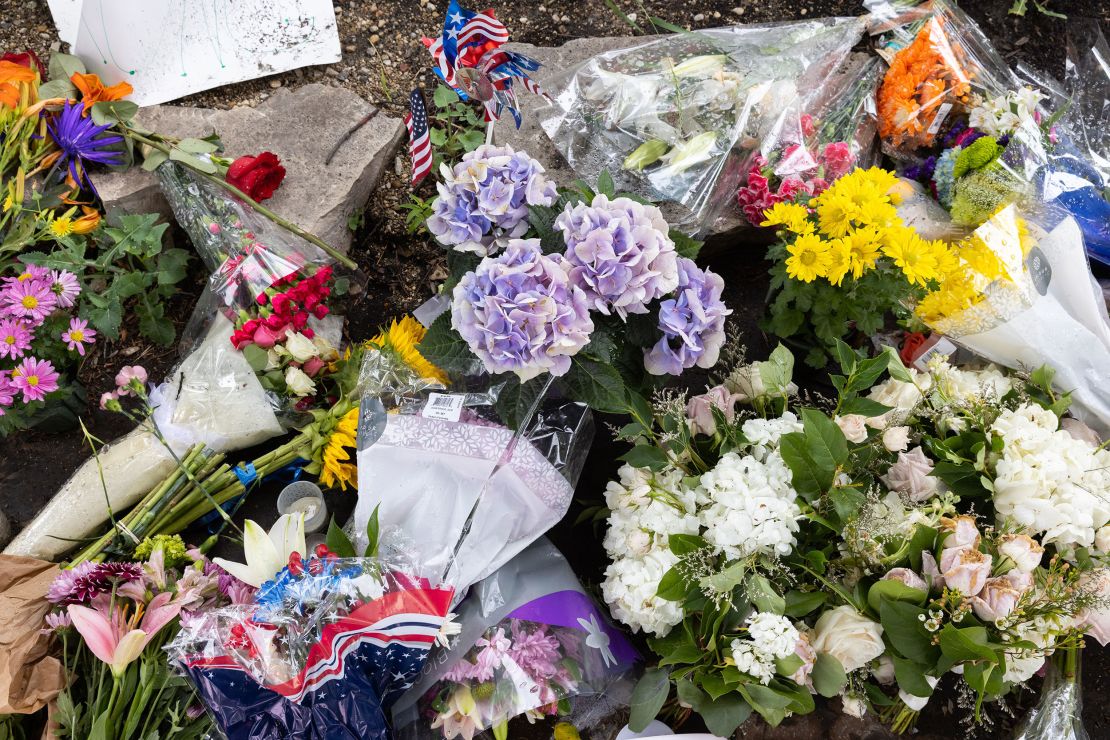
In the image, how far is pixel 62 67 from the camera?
7.38 ft

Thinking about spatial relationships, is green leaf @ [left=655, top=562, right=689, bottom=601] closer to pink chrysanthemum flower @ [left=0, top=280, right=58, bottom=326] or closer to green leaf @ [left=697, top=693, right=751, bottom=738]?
green leaf @ [left=697, top=693, right=751, bottom=738]

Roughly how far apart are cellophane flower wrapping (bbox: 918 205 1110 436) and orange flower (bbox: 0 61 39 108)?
92.0 inches

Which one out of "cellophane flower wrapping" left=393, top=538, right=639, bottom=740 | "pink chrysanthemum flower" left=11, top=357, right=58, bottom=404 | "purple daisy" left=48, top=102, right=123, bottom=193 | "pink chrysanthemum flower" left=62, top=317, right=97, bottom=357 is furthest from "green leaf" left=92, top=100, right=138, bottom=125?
"cellophane flower wrapping" left=393, top=538, right=639, bottom=740

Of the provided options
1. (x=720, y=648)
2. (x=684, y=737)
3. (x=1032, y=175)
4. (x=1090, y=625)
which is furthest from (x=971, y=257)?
(x=684, y=737)

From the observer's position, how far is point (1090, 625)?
4.81 ft

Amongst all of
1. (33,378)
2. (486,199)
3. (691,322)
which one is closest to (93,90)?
(33,378)

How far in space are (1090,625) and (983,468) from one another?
1.10ft

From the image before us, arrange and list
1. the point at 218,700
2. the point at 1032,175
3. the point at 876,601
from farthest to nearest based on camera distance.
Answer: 1. the point at 1032,175
2. the point at 218,700
3. the point at 876,601

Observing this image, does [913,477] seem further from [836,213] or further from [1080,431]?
[836,213]

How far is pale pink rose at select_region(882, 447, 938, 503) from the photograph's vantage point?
1.51 metres

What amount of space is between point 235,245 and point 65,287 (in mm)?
412

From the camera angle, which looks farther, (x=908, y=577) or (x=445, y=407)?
(x=445, y=407)

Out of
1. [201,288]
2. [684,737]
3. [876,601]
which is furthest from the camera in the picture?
[201,288]

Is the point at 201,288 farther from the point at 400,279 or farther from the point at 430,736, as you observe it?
the point at 430,736
